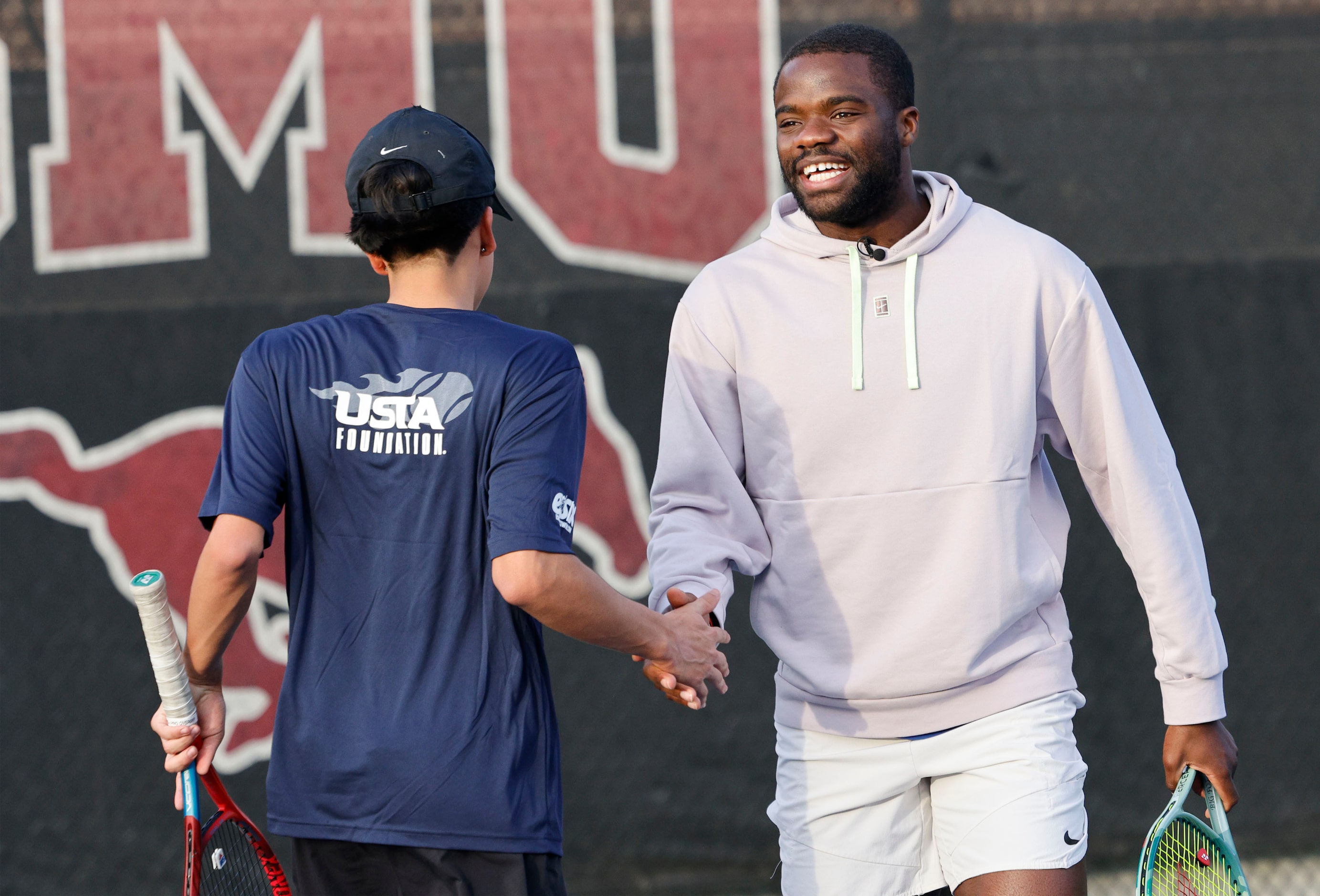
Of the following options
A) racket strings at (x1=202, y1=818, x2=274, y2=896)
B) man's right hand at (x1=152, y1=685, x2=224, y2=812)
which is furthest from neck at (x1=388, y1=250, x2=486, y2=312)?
racket strings at (x1=202, y1=818, x2=274, y2=896)

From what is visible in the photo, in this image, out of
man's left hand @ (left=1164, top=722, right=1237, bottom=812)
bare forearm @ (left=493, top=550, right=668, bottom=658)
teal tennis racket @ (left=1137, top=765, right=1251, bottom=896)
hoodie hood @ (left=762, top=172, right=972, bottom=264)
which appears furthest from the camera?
hoodie hood @ (left=762, top=172, right=972, bottom=264)

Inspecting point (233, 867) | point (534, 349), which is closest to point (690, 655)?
point (534, 349)

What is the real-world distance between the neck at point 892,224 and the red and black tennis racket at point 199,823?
1.27 m

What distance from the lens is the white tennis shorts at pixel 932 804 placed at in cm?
217

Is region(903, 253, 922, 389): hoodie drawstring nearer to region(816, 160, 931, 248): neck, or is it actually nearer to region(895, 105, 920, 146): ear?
region(816, 160, 931, 248): neck

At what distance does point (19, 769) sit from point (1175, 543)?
10.8 feet

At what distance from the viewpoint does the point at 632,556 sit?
13.3ft

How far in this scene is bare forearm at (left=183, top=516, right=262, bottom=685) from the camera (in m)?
1.83

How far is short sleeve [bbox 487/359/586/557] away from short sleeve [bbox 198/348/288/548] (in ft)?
0.99

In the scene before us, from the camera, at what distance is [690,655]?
2.11 m

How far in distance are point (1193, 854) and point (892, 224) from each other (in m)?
1.14

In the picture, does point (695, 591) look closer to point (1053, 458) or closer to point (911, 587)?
point (911, 587)

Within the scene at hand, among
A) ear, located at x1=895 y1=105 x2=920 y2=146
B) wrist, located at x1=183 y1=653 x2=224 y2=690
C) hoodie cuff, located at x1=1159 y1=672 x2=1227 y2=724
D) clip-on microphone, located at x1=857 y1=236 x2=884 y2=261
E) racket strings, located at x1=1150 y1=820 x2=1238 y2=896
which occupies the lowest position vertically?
racket strings, located at x1=1150 y1=820 x2=1238 y2=896

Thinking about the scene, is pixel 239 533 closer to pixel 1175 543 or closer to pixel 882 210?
pixel 882 210
